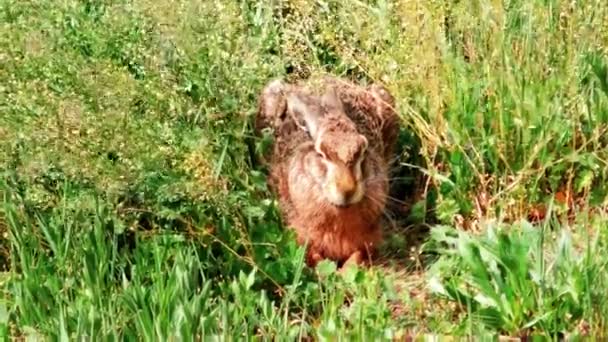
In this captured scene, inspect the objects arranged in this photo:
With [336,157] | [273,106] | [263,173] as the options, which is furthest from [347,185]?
→ [273,106]

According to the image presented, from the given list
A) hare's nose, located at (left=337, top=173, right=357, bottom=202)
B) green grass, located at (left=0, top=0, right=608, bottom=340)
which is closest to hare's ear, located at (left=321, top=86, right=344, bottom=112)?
green grass, located at (left=0, top=0, right=608, bottom=340)

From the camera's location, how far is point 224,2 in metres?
5.13

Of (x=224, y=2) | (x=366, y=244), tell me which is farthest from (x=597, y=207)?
(x=224, y=2)

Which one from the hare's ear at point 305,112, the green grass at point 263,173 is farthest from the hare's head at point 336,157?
the green grass at point 263,173

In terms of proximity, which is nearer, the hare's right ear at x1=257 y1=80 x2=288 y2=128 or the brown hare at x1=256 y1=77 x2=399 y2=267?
the brown hare at x1=256 y1=77 x2=399 y2=267

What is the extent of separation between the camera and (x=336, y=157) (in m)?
4.84

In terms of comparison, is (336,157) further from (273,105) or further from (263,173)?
(273,105)

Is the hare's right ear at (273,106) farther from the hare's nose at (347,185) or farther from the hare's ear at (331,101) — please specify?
the hare's nose at (347,185)

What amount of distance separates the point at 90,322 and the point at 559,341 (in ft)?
4.53

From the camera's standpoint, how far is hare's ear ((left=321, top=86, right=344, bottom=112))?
5.22 meters

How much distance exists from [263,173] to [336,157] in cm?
43

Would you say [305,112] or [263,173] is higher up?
[305,112]

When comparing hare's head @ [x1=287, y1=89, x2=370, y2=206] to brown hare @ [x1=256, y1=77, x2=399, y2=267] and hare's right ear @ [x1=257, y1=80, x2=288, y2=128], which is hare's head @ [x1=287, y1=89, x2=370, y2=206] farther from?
hare's right ear @ [x1=257, y1=80, x2=288, y2=128]

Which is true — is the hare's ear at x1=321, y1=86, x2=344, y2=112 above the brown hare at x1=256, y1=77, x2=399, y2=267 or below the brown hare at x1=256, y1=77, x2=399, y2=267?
above
